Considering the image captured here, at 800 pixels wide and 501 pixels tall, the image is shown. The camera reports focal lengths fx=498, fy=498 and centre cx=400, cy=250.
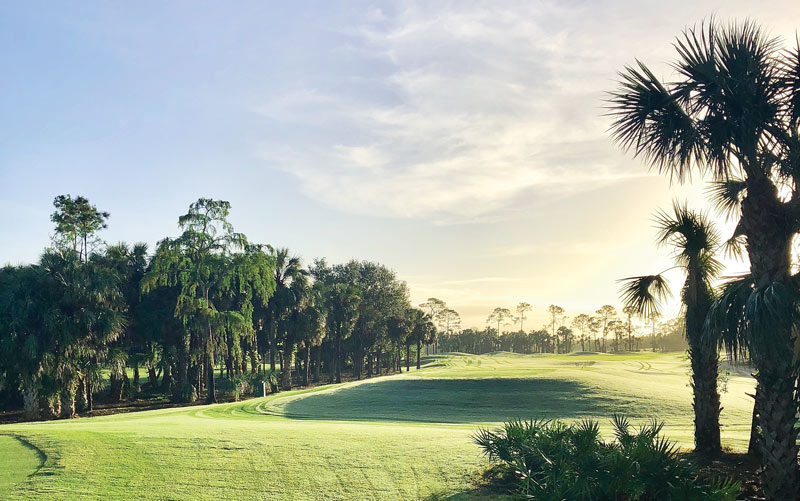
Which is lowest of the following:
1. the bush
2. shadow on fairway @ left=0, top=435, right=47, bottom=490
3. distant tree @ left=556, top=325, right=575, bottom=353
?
distant tree @ left=556, top=325, right=575, bottom=353

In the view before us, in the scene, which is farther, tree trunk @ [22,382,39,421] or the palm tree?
tree trunk @ [22,382,39,421]

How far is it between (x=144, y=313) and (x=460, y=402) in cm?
3023

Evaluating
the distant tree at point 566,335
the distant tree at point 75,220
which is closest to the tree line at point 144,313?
the distant tree at point 75,220

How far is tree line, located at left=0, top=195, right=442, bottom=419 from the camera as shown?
108 ft

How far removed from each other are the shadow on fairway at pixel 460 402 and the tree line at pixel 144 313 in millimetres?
14109

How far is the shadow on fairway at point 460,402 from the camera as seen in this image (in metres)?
26.9

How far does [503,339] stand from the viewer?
550 feet

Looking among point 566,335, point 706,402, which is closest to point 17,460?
point 706,402

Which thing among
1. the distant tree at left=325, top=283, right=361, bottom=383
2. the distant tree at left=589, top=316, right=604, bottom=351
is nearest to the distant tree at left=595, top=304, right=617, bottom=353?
the distant tree at left=589, top=316, right=604, bottom=351

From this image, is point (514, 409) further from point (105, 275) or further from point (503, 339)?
point (503, 339)

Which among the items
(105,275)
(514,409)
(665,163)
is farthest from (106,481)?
(105,275)

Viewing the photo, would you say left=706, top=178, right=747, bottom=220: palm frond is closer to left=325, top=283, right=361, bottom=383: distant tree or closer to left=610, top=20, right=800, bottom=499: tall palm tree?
left=610, top=20, right=800, bottom=499: tall palm tree

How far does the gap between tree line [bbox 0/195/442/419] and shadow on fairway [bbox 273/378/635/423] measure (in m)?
14.1

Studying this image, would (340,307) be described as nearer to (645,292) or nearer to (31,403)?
(31,403)
